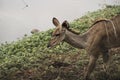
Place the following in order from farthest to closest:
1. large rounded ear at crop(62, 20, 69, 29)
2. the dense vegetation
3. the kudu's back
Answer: the dense vegetation < large rounded ear at crop(62, 20, 69, 29) < the kudu's back

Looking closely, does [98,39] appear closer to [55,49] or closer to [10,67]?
[10,67]

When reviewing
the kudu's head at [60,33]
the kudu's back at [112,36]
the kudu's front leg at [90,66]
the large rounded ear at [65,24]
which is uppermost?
the large rounded ear at [65,24]

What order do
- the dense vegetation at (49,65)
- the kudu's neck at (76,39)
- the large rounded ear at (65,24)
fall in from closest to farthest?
the large rounded ear at (65,24) → the kudu's neck at (76,39) → the dense vegetation at (49,65)

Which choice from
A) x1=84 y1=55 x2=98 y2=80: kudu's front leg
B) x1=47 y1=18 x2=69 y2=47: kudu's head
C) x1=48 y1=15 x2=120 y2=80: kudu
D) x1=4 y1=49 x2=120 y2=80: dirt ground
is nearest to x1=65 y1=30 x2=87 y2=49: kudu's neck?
x1=48 y1=15 x2=120 y2=80: kudu

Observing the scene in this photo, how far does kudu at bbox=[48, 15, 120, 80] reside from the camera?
1111 centimetres

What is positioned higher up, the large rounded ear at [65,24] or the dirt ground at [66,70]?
the large rounded ear at [65,24]

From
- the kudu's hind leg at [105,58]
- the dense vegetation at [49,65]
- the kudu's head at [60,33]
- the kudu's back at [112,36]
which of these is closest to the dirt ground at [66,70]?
the dense vegetation at [49,65]

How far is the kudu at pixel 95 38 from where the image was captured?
11.1 meters

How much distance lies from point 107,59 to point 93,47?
0.75 m

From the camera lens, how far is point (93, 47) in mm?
11148

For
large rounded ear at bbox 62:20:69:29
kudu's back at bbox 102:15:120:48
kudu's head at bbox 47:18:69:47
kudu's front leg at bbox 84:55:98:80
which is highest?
large rounded ear at bbox 62:20:69:29

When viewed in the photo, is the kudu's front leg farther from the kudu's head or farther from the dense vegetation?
the kudu's head

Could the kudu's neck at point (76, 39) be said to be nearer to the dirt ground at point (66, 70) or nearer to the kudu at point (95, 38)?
the kudu at point (95, 38)

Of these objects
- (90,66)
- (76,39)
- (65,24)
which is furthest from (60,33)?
(90,66)
